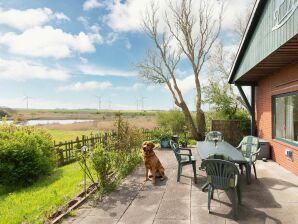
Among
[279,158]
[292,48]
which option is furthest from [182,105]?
[292,48]

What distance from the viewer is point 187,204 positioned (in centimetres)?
550

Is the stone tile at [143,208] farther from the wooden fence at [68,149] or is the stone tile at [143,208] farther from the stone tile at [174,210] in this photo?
the wooden fence at [68,149]

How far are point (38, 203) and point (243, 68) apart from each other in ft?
25.6

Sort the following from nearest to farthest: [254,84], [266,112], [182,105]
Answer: [266,112], [254,84], [182,105]

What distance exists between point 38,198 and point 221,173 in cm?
446

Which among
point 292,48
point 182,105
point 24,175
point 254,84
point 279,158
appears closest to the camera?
point 292,48

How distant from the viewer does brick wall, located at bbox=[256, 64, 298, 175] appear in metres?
7.80

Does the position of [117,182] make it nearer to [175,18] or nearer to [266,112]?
[266,112]

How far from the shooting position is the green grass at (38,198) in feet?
18.0

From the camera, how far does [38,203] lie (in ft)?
20.7

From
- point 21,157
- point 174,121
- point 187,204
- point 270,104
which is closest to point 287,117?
point 270,104

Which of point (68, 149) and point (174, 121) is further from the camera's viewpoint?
point (174, 121)

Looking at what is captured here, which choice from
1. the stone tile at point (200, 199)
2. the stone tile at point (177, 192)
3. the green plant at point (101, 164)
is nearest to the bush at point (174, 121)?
the stone tile at point (177, 192)

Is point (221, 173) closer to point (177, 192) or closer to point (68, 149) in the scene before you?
point (177, 192)
